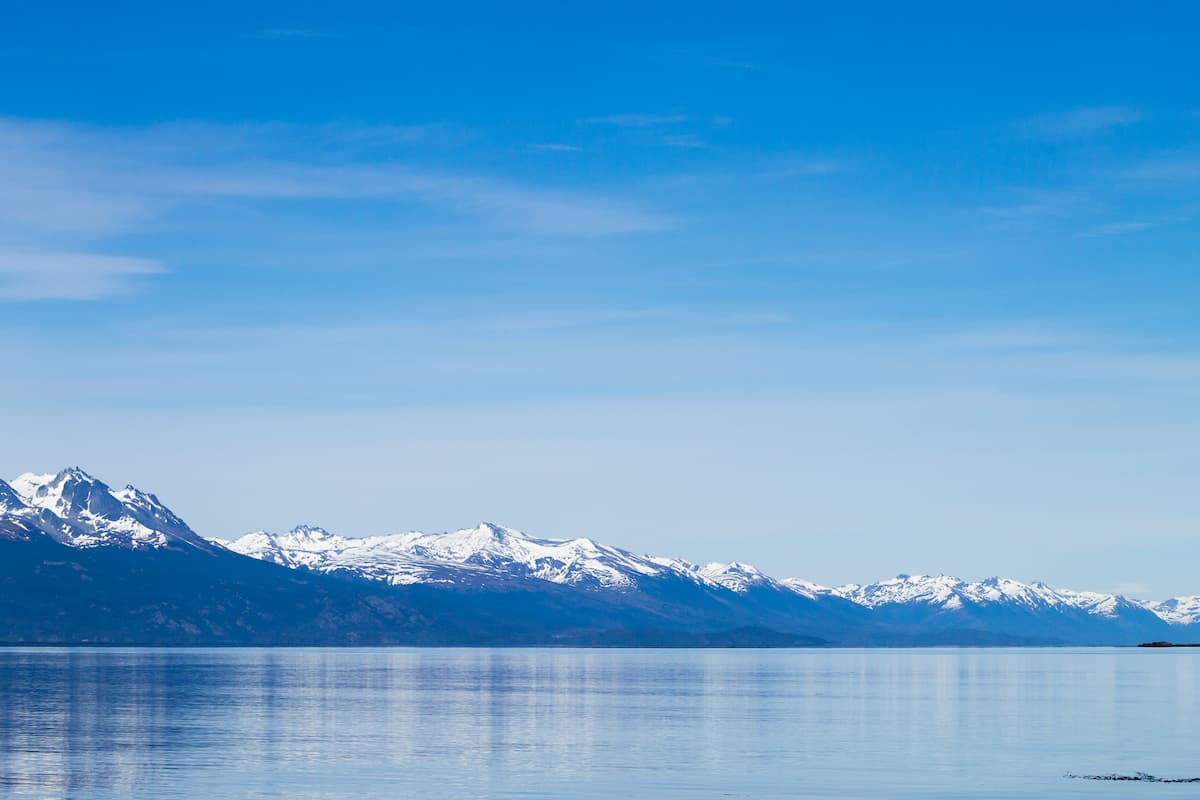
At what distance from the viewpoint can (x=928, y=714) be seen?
436ft

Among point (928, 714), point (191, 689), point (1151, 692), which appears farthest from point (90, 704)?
point (1151, 692)

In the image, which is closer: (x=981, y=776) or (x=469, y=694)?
(x=981, y=776)

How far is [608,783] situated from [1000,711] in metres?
72.6

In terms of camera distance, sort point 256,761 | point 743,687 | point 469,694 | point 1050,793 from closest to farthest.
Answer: point 1050,793, point 256,761, point 469,694, point 743,687

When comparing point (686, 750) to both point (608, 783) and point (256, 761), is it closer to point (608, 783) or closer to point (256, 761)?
point (608, 783)

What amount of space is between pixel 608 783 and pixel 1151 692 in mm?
127394

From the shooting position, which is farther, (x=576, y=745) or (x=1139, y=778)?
(x=576, y=745)

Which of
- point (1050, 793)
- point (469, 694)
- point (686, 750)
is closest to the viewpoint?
point (1050, 793)

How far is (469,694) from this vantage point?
167 meters

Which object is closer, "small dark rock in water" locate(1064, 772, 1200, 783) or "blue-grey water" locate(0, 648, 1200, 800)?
"blue-grey water" locate(0, 648, 1200, 800)

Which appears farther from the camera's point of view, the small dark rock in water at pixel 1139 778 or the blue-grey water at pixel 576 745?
the small dark rock in water at pixel 1139 778

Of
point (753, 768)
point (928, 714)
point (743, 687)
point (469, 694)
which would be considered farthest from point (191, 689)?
point (753, 768)

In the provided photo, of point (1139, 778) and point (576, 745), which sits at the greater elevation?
point (1139, 778)

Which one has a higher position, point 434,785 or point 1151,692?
point 434,785
